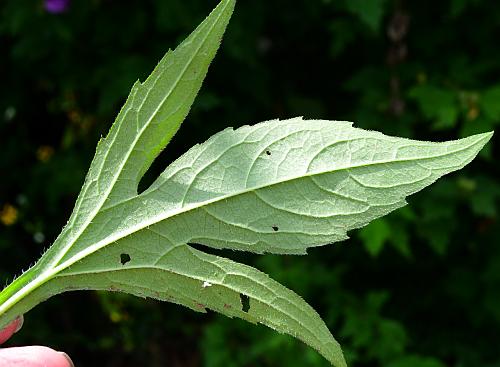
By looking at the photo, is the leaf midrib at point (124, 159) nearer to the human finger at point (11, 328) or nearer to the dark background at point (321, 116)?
the human finger at point (11, 328)

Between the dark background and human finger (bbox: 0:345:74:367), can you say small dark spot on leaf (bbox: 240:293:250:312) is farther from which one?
the dark background

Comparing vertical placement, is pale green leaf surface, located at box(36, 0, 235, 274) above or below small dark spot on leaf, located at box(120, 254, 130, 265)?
above

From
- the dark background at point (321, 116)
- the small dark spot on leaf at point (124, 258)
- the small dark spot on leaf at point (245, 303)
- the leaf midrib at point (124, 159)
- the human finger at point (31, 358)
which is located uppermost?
the dark background at point (321, 116)

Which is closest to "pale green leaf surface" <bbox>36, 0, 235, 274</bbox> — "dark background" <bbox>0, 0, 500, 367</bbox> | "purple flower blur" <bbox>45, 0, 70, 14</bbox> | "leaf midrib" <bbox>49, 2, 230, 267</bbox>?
"leaf midrib" <bbox>49, 2, 230, 267</bbox>

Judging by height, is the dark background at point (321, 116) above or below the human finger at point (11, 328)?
above

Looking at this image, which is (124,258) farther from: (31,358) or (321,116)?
(321,116)

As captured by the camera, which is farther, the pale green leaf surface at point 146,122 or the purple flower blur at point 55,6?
the purple flower blur at point 55,6

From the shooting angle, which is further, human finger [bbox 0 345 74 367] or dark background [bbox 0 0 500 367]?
dark background [bbox 0 0 500 367]

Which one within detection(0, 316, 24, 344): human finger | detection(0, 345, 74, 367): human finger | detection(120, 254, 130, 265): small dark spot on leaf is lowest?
detection(0, 345, 74, 367): human finger

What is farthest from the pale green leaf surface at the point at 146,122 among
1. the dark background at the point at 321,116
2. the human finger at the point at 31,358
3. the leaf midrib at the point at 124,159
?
the dark background at the point at 321,116

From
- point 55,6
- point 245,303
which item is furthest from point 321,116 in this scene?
point 245,303
